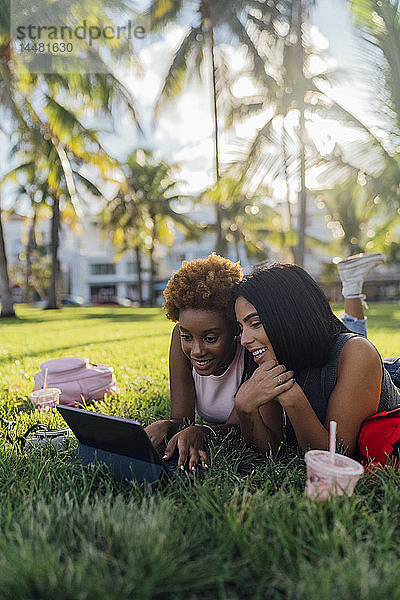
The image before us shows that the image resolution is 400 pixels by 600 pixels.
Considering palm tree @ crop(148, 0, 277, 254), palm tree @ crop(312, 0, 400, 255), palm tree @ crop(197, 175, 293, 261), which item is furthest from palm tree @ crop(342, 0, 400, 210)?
palm tree @ crop(197, 175, 293, 261)

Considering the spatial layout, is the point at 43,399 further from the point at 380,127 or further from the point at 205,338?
the point at 380,127

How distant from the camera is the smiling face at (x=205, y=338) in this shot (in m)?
2.72

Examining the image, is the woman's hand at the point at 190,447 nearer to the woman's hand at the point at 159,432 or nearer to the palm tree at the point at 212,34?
the woman's hand at the point at 159,432

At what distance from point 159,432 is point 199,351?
551mm

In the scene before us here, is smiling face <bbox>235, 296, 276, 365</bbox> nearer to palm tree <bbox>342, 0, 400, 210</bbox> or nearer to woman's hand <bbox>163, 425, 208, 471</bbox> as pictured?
woman's hand <bbox>163, 425, 208, 471</bbox>

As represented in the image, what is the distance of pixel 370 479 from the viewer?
2.34 meters

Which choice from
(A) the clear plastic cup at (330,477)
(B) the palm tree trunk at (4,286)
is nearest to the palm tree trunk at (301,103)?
(B) the palm tree trunk at (4,286)

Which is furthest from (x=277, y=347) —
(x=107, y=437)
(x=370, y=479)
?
(x=107, y=437)

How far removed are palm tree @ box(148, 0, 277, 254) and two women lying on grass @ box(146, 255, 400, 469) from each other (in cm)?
1321

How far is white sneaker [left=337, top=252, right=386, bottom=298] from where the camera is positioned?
A: 5.26 meters

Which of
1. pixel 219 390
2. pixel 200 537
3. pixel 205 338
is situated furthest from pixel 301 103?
pixel 200 537

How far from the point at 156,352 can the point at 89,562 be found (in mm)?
6019

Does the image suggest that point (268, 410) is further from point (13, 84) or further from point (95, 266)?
point (95, 266)

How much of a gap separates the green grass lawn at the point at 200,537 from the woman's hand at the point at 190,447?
10 centimetres
